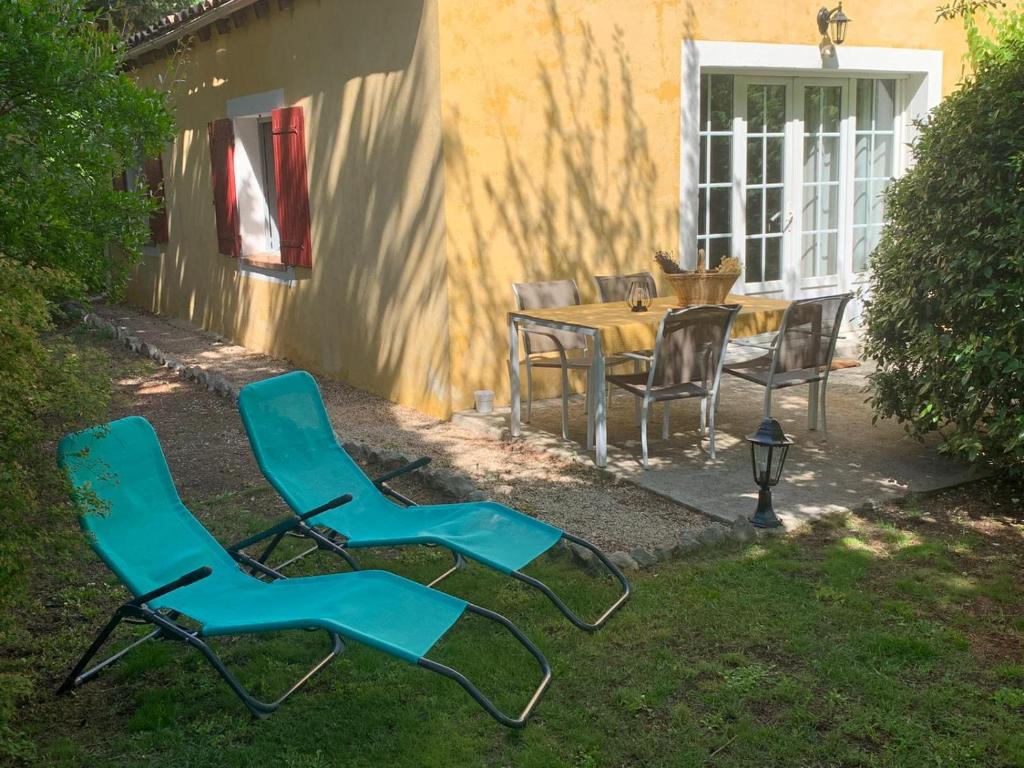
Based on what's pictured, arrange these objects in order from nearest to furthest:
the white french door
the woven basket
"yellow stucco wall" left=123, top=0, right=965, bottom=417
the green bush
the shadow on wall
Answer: the green bush → the woven basket → "yellow stucco wall" left=123, top=0, right=965, bottom=417 → the shadow on wall → the white french door

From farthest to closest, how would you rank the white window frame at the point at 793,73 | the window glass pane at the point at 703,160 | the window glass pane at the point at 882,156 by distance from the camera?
the window glass pane at the point at 882,156 < the window glass pane at the point at 703,160 < the white window frame at the point at 793,73

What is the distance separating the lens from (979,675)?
3635 mm

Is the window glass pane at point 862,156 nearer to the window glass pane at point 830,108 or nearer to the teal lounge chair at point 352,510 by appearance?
the window glass pane at point 830,108

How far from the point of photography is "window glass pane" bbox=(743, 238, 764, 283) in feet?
30.7

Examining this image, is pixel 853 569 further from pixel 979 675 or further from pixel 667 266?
pixel 667 266

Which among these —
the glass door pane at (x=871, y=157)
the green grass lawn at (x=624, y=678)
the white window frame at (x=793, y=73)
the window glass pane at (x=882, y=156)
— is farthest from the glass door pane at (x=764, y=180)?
the green grass lawn at (x=624, y=678)

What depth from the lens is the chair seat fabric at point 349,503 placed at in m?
4.12

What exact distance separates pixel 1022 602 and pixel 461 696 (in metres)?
2.41

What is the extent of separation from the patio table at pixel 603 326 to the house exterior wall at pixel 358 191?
0.89 meters

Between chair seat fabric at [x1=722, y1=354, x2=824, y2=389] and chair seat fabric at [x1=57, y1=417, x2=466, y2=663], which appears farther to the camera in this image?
chair seat fabric at [x1=722, y1=354, x2=824, y2=389]

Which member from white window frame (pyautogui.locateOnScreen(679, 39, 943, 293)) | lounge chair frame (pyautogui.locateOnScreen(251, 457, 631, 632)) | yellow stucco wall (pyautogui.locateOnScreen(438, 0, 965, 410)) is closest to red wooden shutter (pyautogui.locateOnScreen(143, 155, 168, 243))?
yellow stucco wall (pyautogui.locateOnScreen(438, 0, 965, 410))

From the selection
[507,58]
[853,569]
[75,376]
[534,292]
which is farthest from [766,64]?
[75,376]

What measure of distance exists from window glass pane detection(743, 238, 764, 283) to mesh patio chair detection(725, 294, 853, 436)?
2834mm

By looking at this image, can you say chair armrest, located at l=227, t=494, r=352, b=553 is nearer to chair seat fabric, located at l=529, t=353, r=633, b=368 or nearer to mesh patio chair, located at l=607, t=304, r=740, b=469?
mesh patio chair, located at l=607, t=304, r=740, b=469
